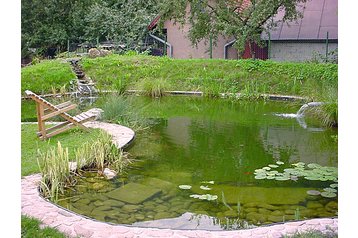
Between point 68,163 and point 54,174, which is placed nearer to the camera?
point 54,174

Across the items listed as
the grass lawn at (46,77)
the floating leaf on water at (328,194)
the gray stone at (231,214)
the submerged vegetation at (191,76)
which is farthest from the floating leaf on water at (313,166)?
the grass lawn at (46,77)

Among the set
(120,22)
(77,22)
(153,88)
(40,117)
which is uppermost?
(77,22)

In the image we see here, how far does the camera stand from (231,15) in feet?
59.7

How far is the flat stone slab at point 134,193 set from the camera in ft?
18.7

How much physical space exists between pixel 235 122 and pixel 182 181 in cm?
492

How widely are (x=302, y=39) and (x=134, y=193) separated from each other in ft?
53.9

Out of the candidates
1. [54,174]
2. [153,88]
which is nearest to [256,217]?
[54,174]

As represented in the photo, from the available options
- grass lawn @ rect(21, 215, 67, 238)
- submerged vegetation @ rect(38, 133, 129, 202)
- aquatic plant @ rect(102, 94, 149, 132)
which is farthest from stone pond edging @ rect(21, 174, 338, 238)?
aquatic plant @ rect(102, 94, 149, 132)

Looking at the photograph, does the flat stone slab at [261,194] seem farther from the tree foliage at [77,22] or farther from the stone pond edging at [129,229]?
the tree foliage at [77,22]

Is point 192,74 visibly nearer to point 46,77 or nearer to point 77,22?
point 46,77

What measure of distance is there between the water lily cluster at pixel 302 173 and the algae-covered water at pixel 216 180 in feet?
0.05

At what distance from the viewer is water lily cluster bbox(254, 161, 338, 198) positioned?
648cm

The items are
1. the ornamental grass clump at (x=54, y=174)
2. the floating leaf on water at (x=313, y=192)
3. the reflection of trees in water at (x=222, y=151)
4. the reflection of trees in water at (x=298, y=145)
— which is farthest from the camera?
the reflection of trees in water at (x=298, y=145)
